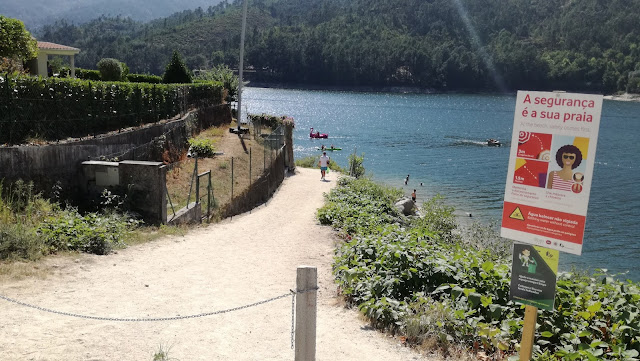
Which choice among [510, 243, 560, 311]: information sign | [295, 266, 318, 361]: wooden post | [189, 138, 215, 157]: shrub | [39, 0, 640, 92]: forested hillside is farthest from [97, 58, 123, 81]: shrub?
[39, 0, 640, 92]: forested hillside

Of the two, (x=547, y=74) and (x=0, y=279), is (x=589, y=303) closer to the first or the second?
(x=0, y=279)

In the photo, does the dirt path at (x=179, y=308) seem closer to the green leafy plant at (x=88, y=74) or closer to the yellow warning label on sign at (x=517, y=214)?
the yellow warning label on sign at (x=517, y=214)

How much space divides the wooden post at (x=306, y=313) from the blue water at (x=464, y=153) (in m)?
17.4

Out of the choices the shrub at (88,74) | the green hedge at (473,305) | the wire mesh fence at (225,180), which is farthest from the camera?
the shrub at (88,74)

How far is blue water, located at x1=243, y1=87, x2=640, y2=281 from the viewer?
92.2 feet

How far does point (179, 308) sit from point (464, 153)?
52.1m

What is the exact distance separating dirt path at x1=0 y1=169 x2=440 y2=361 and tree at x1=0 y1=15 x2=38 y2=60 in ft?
42.1

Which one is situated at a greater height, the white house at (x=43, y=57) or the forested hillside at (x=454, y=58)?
the forested hillside at (x=454, y=58)

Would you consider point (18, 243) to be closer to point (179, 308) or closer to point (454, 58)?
point (179, 308)

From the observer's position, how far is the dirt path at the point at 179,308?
659 cm

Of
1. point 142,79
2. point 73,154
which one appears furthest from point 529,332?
point 142,79

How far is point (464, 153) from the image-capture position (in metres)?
56.9

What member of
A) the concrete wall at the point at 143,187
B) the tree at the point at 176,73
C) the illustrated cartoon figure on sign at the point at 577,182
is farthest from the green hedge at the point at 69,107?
the illustrated cartoon figure on sign at the point at 577,182

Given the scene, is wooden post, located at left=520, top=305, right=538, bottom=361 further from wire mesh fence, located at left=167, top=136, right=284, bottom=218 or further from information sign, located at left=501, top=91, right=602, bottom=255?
wire mesh fence, located at left=167, top=136, right=284, bottom=218
